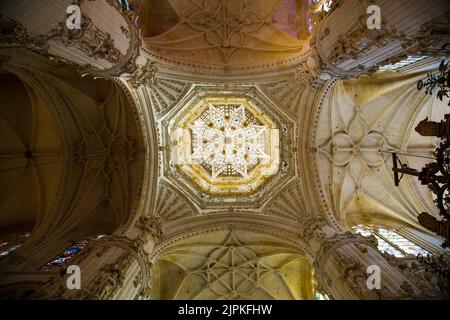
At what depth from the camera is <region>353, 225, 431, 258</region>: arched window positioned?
38.5 ft

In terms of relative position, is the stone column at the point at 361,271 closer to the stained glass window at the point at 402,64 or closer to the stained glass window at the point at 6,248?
the stained glass window at the point at 402,64

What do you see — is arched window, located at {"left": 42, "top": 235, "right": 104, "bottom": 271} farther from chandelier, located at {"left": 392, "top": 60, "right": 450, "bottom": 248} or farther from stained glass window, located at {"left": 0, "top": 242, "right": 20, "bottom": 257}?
chandelier, located at {"left": 392, "top": 60, "right": 450, "bottom": 248}

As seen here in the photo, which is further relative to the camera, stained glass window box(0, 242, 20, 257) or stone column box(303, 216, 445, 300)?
stained glass window box(0, 242, 20, 257)

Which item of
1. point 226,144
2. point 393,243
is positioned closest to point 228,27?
point 226,144

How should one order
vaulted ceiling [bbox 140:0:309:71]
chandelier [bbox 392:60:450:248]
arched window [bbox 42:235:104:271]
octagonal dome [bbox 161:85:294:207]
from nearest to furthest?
chandelier [bbox 392:60:450:248] < arched window [bbox 42:235:104:271] < octagonal dome [bbox 161:85:294:207] < vaulted ceiling [bbox 140:0:309:71]

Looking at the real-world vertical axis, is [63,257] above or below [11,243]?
below

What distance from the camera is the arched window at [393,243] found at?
1175 centimetres

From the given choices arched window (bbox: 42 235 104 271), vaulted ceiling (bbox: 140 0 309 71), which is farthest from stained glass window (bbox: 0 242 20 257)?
vaulted ceiling (bbox: 140 0 309 71)

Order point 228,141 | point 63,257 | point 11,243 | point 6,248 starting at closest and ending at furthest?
point 63,257
point 6,248
point 11,243
point 228,141

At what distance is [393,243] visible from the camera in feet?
41.5

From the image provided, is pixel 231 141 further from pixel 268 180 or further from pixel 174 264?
pixel 174 264

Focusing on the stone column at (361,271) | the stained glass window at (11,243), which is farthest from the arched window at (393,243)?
the stained glass window at (11,243)

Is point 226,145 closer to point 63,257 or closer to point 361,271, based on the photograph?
point 63,257
